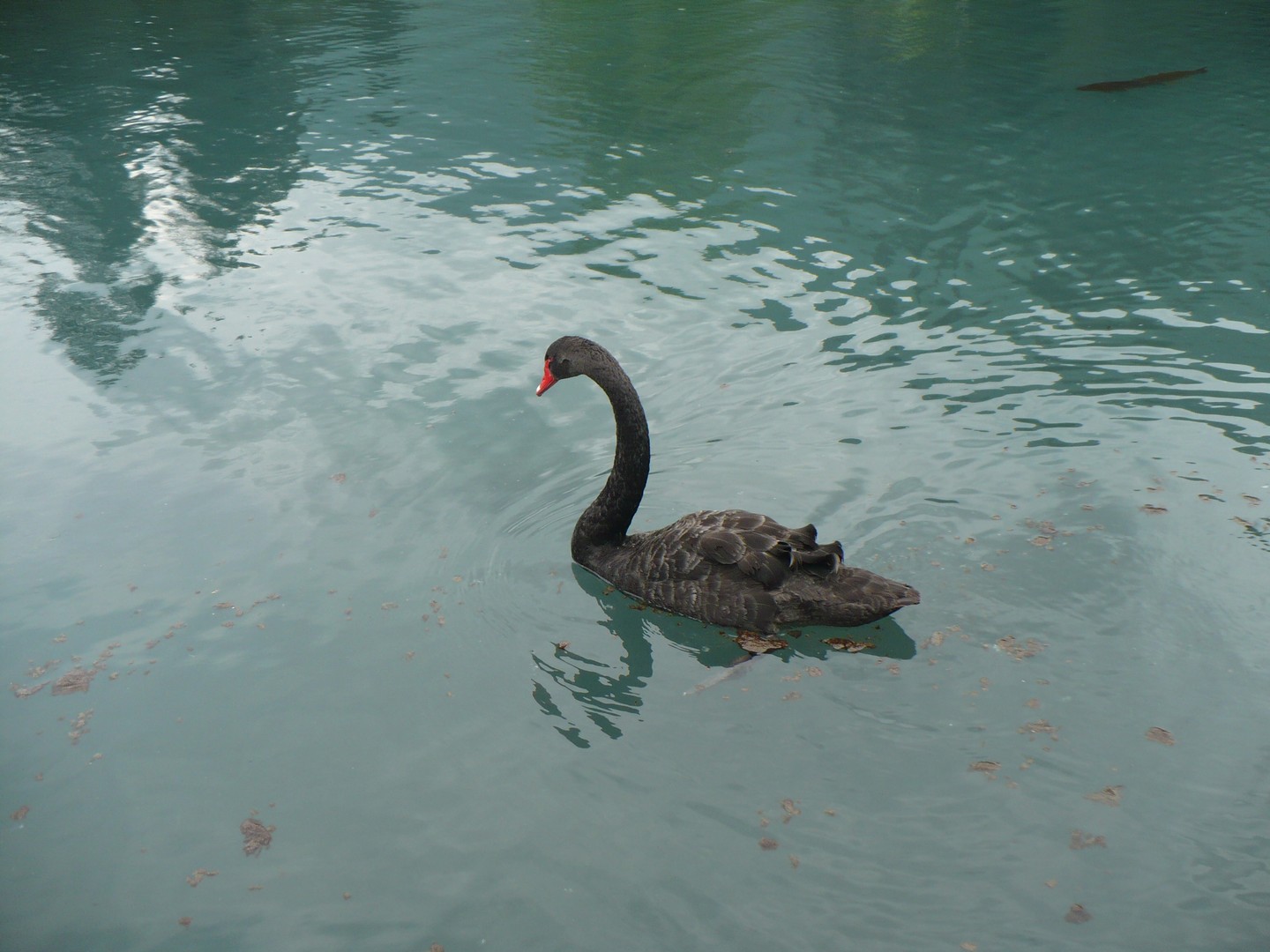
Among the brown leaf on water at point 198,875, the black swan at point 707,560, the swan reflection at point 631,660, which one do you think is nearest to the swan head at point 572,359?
the black swan at point 707,560

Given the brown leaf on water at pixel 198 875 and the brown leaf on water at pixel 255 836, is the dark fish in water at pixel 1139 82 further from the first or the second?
the brown leaf on water at pixel 198 875

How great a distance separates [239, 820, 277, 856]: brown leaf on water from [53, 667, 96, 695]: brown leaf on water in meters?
1.47

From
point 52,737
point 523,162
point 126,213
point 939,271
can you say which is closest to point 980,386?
point 939,271

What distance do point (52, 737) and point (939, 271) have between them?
815cm

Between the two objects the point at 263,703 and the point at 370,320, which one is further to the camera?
the point at 370,320

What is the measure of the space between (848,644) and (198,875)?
3.16m

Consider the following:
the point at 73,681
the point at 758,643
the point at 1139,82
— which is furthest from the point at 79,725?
the point at 1139,82

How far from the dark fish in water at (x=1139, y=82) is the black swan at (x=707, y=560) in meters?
13.0

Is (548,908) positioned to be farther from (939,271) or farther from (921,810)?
(939,271)

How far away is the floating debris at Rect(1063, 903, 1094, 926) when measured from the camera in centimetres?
397

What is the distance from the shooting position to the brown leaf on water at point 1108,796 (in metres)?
4.46

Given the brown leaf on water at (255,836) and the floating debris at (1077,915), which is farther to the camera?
the brown leaf on water at (255,836)

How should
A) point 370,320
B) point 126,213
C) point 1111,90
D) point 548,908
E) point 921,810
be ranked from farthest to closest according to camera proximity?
point 1111,90, point 126,213, point 370,320, point 921,810, point 548,908

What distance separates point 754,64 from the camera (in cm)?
1820
